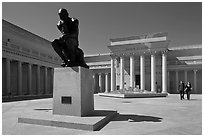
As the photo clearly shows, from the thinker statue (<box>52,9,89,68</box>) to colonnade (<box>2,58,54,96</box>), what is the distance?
2475cm

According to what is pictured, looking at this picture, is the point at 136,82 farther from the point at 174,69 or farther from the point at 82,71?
the point at 82,71

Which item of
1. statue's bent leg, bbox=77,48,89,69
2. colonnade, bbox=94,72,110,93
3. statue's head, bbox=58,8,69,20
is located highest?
statue's head, bbox=58,8,69,20

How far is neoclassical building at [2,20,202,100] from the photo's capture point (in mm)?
32375

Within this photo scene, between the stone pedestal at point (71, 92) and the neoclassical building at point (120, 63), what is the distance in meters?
25.0

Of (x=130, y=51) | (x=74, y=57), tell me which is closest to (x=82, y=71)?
(x=74, y=57)

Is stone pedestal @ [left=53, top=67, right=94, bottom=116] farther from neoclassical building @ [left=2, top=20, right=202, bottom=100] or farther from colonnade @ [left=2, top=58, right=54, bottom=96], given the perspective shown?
neoclassical building @ [left=2, top=20, right=202, bottom=100]

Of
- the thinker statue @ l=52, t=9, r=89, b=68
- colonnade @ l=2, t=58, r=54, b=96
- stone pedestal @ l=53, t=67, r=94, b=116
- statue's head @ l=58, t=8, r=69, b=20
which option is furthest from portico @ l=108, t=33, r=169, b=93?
statue's head @ l=58, t=8, r=69, b=20

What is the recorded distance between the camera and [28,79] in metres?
34.7

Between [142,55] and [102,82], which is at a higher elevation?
[142,55]

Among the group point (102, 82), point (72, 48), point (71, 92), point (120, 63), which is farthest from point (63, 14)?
point (102, 82)

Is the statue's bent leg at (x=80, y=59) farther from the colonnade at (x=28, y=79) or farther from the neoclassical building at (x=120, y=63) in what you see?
the neoclassical building at (x=120, y=63)

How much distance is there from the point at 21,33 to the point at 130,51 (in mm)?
24865

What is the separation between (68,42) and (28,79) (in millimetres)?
29745

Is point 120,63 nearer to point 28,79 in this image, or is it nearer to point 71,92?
point 28,79
